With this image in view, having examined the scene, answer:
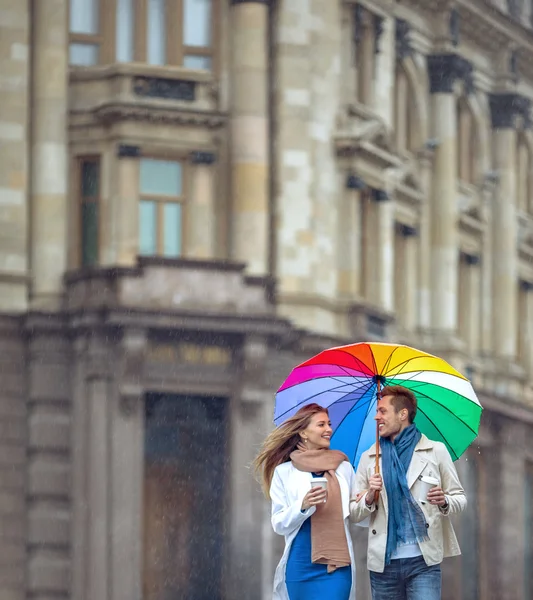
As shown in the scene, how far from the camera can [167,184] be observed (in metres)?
32.4

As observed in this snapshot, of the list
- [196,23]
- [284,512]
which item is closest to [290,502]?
[284,512]

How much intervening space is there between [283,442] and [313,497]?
0.48 metres

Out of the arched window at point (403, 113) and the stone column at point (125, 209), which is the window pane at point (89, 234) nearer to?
the stone column at point (125, 209)

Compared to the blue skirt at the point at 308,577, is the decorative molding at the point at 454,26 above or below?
above

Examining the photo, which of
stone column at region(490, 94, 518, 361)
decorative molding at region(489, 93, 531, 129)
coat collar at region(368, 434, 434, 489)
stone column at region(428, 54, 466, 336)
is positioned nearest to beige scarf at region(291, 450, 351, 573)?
coat collar at region(368, 434, 434, 489)

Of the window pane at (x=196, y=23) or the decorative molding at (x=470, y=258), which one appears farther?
the decorative molding at (x=470, y=258)

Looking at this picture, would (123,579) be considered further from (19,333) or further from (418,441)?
(418,441)

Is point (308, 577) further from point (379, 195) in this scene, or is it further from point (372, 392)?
point (379, 195)

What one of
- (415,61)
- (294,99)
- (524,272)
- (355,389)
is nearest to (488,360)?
(524,272)

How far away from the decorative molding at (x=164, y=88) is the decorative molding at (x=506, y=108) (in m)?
13.0

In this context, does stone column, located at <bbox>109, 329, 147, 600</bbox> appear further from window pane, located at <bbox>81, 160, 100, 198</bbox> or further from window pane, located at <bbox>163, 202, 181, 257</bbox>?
window pane, located at <bbox>81, 160, 100, 198</bbox>

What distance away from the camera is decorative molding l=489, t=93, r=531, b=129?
4412cm

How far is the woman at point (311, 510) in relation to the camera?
471 inches

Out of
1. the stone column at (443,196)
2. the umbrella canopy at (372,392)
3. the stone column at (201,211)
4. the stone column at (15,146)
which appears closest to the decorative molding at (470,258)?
the stone column at (443,196)
